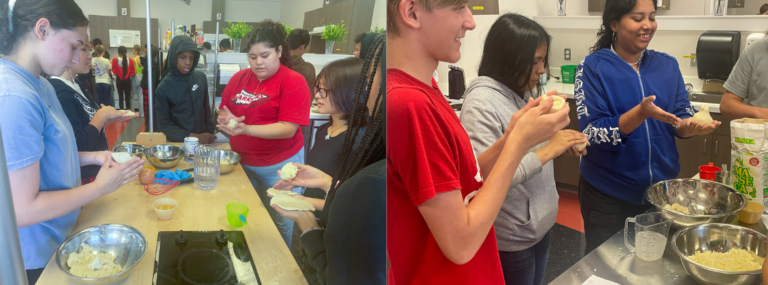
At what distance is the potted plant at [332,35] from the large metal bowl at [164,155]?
0.18 meters

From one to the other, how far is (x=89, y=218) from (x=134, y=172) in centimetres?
5

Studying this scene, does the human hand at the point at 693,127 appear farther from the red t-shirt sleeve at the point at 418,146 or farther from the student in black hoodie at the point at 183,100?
the student in black hoodie at the point at 183,100

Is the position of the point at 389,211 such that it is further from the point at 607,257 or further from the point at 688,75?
the point at 688,75

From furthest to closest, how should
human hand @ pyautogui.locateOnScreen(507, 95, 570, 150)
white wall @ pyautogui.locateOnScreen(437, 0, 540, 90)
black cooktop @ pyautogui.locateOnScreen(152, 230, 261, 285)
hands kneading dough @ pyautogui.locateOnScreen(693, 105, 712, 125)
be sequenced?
1. white wall @ pyautogui.locateOnScreen(437, 0, 540, 90)
2. hands kneading dough @ pyautogui.locateOnScreen(693, 105, 712, 125)
3. human hand @ pyautogui.locateOnScreen(507, 95, 570, 150)
4. black cooktop @ pyautogui.locateOnScreen(152, 230, 261, 285)

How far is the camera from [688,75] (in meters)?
4.46

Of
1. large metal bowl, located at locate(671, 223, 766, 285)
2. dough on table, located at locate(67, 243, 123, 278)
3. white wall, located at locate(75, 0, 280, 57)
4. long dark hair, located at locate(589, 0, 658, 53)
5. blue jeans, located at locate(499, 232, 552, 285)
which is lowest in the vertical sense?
blue jeans, located at locate(499, 232, 552, 285)

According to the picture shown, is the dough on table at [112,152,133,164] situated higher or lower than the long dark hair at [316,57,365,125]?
lower

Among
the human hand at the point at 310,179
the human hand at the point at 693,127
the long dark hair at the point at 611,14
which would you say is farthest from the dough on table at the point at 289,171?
the long dark hair at the point at 611,14

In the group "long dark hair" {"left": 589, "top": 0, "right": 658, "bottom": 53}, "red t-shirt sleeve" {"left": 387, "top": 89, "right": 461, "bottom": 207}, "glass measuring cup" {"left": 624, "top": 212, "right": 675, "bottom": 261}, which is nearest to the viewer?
"red t-shirt sleeve" {"left": 387, "top": 89, "right": 461, "bottom": 207}

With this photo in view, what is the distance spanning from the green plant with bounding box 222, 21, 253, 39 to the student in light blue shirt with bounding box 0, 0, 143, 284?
0.39 ft

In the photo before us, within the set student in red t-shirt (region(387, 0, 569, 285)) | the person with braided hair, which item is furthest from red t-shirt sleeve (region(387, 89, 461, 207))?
the person with braided hair

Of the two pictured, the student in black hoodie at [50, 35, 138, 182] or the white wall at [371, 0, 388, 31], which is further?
the white wall at [371, 0, 388, 31]

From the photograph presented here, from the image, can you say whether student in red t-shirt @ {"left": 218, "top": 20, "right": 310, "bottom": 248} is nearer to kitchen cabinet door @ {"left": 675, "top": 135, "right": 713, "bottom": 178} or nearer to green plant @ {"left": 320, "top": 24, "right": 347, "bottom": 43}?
green plant @ {"left": 320, "top": 24, "right": 347, "bottom": 43}

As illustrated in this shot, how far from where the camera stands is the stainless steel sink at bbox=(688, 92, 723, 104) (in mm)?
4039
